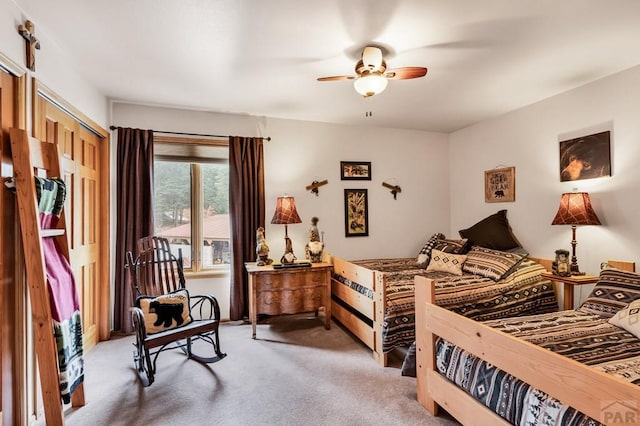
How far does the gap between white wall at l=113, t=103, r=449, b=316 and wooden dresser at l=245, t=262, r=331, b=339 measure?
0.60 meters

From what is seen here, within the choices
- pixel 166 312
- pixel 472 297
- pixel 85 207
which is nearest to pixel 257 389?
pixel 166 312

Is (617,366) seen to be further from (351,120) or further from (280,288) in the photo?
(351,120)

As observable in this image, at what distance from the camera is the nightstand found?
275 centimetres

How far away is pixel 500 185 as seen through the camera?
3.91 metres

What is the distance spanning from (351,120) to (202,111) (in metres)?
1.81

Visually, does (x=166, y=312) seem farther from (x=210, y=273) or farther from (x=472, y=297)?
(x=472, y=297)

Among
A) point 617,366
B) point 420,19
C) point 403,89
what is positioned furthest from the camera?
point 403,89

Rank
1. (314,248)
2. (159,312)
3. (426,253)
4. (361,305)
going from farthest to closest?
(426,253)
(314,248)
(361,305)
(159,312)

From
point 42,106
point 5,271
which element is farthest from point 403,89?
point 5,271

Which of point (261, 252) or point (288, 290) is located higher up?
point (261, 252)

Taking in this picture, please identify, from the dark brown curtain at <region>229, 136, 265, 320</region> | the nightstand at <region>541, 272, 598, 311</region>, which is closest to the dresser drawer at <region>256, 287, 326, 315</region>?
the dark brown curtain at <region>229, 136, 265, 320</region>

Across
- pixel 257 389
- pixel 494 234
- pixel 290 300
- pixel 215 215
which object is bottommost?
pixel 257 389

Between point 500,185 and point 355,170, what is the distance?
5.88 ft

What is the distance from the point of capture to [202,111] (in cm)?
371
